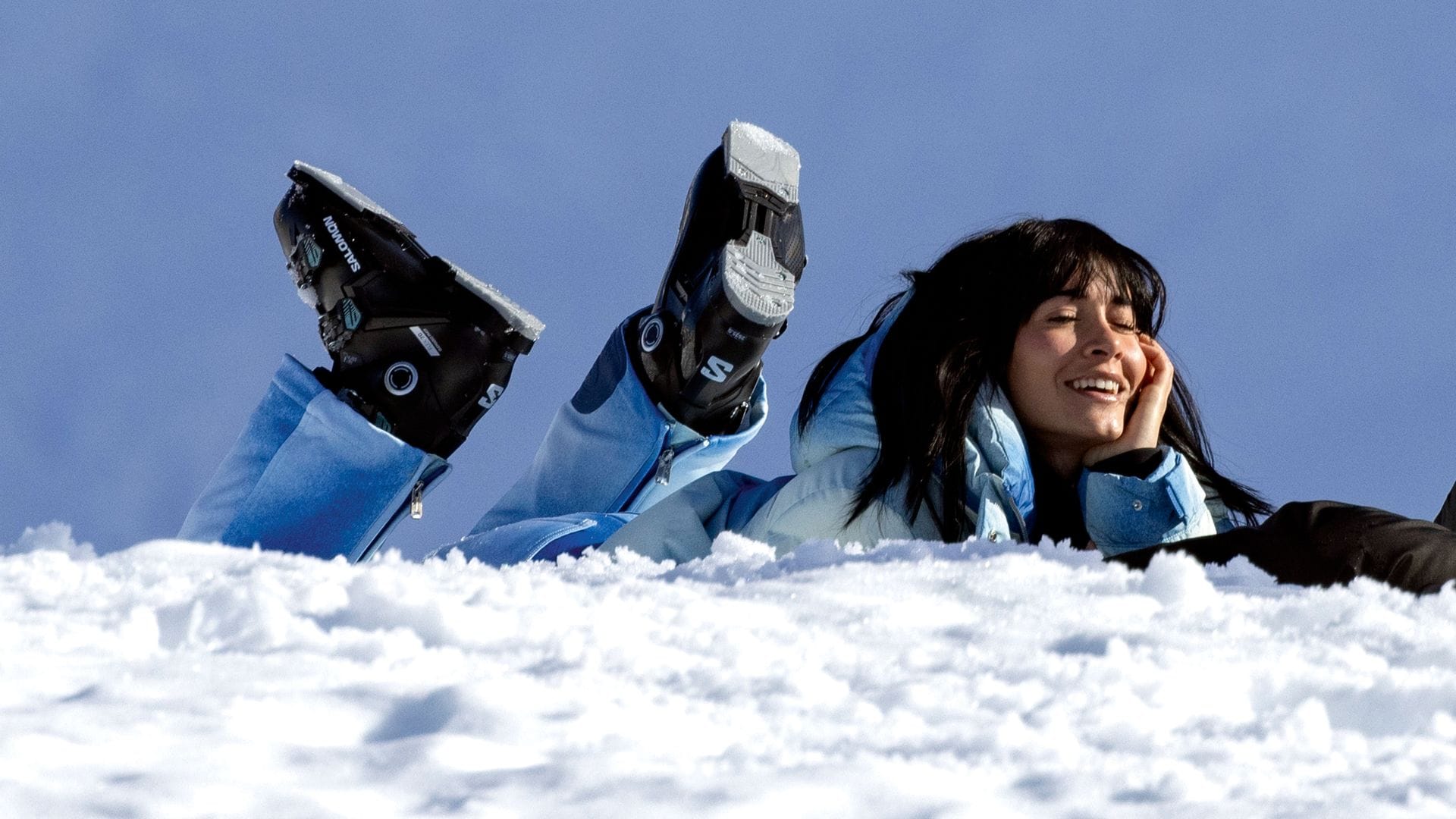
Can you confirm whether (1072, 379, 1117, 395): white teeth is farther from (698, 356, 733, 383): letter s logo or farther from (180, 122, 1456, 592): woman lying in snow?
(698, 356, 733, 383): letter s logo

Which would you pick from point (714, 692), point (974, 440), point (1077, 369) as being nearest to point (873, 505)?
point (974, 440)

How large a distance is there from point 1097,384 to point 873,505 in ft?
1.87

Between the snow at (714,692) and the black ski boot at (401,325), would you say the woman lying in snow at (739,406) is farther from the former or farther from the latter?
the snow at (714,692)

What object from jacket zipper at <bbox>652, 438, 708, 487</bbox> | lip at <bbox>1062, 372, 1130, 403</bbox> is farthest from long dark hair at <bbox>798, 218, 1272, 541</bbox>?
jacket zipper at <bbox>652, 438, 708, 487</bbox>

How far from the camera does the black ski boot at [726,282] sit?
132 inches

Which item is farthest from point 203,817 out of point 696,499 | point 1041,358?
point 1041,358

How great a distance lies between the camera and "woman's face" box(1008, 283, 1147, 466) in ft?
10.2

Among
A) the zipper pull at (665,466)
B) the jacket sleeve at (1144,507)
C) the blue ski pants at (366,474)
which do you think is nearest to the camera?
the jacket sleeve at (1144,507)

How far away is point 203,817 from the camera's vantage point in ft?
3.38

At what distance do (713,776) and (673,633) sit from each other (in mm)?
350

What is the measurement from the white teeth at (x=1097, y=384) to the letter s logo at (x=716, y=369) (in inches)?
31.1

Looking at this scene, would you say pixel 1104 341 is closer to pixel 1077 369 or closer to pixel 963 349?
pixel 1077 369

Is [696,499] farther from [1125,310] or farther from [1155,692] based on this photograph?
[1155,692]

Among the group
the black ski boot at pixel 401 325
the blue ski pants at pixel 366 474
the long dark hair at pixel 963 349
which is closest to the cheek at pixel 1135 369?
the long dark hair at pixel 963 349
